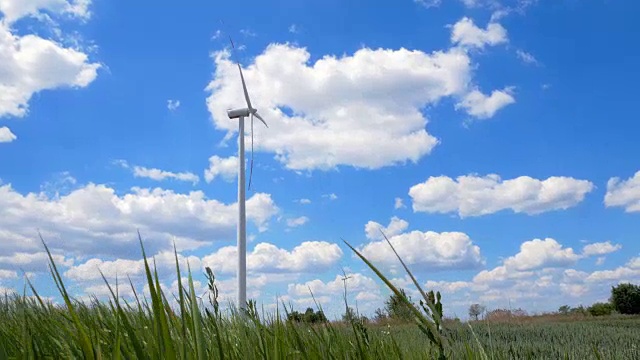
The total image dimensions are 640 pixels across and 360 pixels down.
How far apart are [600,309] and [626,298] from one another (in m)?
1.69

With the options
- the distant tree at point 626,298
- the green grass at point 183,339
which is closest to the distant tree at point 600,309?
the distant tree at point 626,298

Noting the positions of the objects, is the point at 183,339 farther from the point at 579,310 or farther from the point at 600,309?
the point at 600,309

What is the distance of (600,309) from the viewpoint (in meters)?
33.4

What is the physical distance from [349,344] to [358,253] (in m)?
1.92

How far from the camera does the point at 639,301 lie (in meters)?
32.1

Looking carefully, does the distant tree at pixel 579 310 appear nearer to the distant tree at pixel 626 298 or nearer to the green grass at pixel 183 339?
the distant tree at pixel 626 298

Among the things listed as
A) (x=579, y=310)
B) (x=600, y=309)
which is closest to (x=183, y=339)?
(x=579, y=310)

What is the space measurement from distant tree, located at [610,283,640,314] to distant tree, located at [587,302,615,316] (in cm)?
42

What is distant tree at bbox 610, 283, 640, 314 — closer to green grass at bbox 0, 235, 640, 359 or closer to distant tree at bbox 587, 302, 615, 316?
distant tree at bbox 587, 302, 615, 316

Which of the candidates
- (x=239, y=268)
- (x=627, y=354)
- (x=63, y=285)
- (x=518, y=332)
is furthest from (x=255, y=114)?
(x=63, y=285)

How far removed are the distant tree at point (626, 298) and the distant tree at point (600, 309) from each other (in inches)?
16.6

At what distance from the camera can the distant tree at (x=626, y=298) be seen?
105ft

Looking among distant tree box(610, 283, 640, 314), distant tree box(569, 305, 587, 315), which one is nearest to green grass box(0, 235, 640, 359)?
distant tree box(569, 305, 587, 315)

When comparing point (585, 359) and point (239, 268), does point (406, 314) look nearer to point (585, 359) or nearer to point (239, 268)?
point (585, 359)
